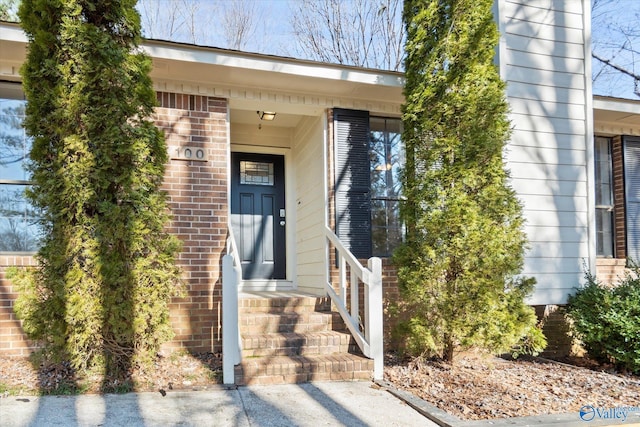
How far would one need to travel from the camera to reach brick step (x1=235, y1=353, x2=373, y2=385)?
157 inches

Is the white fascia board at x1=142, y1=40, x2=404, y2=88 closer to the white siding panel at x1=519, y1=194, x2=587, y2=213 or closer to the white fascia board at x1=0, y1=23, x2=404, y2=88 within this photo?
the white fascia board at x1=0, y1=23, x2=404, y2=88

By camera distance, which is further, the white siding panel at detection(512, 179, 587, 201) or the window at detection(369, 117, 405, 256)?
the window at detection(369, 117, 405, 256)

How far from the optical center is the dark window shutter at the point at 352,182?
5.46 m

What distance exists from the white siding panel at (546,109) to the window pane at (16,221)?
17.8ft

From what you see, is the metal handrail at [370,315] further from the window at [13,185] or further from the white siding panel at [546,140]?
the window at [13,185]

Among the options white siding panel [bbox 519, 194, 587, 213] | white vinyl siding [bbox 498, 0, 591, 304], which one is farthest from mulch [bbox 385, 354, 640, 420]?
white siding panel [bbox 519, 194, 587, 213]

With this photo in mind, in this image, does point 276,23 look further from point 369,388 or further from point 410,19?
point 369,388

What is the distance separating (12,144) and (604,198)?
7.93m

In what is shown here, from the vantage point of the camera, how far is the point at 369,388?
3.94m

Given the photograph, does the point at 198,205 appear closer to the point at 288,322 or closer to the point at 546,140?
the point at 288,322

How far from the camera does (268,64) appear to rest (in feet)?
15.9

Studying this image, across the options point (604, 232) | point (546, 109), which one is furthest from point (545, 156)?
point (604, 232)
